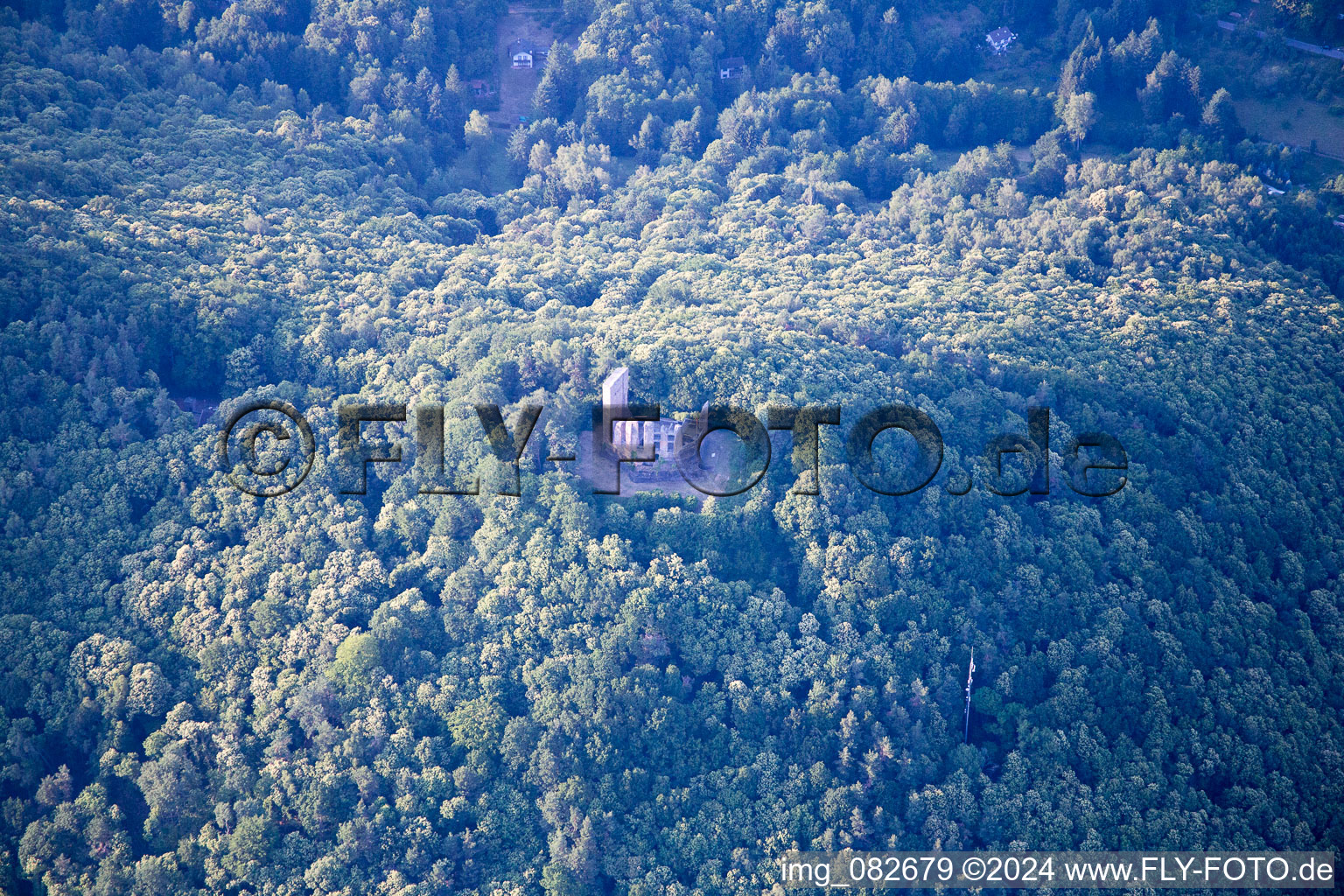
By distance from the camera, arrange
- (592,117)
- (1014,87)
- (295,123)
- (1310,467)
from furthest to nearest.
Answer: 1. (1014,87)
2. (592,117)
3. (295,123)
4. (1310,467)

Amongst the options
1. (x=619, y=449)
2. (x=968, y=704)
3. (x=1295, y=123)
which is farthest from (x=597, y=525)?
(x=1295, y=123)

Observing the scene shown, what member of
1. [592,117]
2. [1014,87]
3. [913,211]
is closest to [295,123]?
[592,117]

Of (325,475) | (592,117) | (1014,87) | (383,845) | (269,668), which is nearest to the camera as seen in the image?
(383,845)

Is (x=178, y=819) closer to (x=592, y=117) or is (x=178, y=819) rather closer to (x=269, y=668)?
(x=269, y=668)

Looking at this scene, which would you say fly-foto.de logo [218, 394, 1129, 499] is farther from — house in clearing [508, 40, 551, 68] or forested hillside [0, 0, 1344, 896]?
house in clearing [508, 40, 551, 68]

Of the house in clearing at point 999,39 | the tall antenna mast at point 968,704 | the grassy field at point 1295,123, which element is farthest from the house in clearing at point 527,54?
the tall antenna mast at point 968,704

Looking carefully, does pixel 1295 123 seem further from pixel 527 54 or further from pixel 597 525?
pixel 597 525

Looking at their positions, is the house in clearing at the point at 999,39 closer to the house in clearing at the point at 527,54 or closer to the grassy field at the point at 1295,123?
the grassy field at the point at 1295,123
